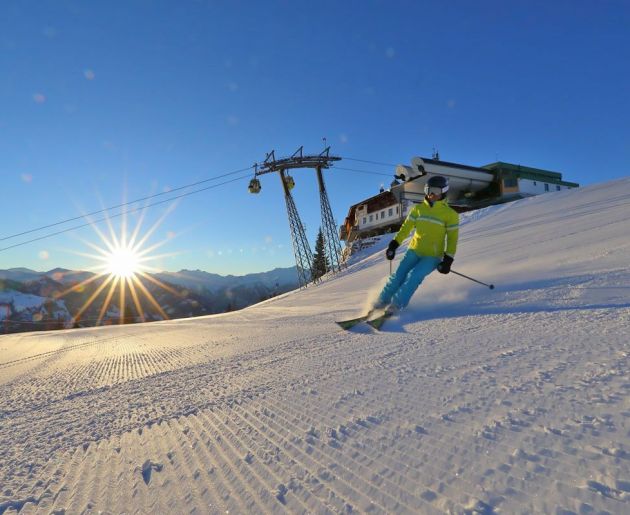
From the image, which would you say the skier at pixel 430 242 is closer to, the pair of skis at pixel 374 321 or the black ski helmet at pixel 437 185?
the black ski helmet at pixel 437 185

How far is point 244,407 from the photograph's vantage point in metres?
1.65

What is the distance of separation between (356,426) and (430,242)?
12.0 ft

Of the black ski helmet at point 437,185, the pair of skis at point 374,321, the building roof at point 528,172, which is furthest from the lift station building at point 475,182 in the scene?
the pair of skis at point 374,321

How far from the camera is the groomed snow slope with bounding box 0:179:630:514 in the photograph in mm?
894

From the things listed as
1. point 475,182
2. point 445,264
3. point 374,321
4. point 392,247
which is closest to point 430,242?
point 445,264

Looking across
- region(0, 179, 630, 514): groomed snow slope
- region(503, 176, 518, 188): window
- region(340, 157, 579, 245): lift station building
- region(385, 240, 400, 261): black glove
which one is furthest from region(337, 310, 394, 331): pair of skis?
region(503, 176, 518, 188): window

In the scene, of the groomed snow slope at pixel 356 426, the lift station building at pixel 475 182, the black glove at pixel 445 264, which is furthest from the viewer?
the lift station building at pixel 475 182

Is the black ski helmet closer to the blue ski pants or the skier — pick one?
the skier

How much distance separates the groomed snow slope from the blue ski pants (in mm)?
1166

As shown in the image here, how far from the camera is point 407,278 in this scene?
4344mm

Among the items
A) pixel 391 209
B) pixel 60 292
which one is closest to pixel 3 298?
pixel 60 292

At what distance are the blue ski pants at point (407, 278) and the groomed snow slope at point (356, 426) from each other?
117 centimetres

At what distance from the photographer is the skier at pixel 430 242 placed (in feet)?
14.5

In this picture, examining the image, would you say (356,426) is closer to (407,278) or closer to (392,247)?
(407,278)
